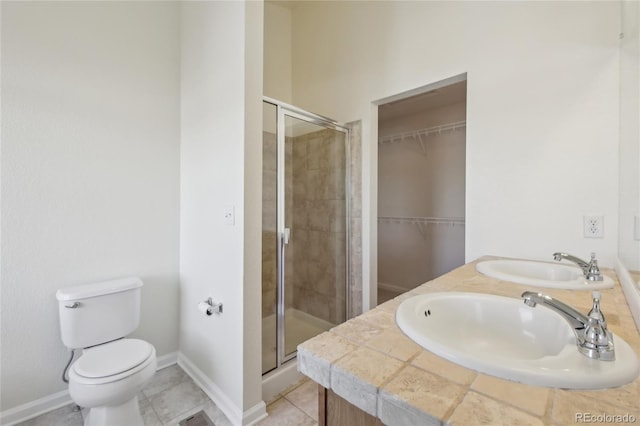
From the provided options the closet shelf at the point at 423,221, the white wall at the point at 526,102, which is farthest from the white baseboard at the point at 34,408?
the closet shelf at the point at 423,221

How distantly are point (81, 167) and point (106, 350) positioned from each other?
1.14 meters

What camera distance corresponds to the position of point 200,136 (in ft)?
6.42

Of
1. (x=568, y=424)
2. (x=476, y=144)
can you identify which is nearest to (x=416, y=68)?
(x=476, y=144)

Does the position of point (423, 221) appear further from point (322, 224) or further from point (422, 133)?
point (322, 224)

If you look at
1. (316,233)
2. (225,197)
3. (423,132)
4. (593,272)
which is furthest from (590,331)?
(423,132)

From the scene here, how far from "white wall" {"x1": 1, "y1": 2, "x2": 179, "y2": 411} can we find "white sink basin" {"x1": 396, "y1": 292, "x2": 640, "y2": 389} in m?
1.98

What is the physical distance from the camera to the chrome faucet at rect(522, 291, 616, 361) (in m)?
0.56

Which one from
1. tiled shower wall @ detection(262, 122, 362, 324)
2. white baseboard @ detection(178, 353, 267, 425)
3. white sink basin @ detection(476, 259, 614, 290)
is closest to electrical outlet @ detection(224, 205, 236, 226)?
tiled shower wall @ detection(262, 122, 362, 324)

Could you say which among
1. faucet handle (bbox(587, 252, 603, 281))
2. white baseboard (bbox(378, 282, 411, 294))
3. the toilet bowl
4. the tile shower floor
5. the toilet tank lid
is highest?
faucet handle (bbox(587, 252, 603, 281))

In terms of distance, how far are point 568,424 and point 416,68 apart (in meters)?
2.17

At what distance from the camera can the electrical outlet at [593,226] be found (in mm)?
1392

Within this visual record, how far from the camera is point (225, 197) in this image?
5.54 feet

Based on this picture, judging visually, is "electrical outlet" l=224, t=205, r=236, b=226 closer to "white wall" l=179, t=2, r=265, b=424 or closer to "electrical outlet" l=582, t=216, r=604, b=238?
"white wall" l=179, t=2, r=265, b=424

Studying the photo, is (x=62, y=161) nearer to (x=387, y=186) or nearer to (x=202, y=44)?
(x=202, y=44)
